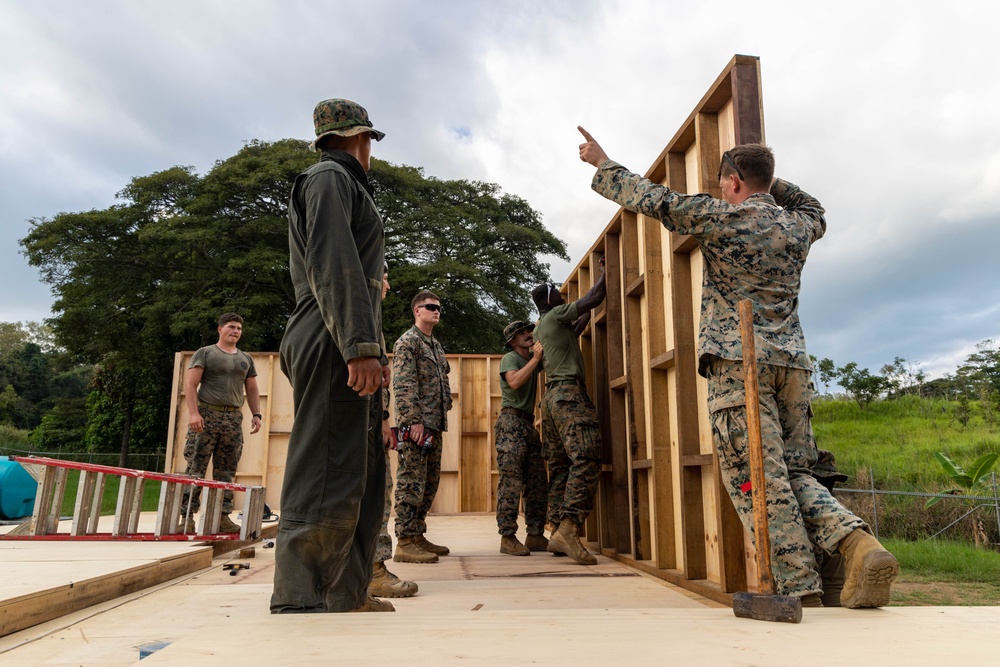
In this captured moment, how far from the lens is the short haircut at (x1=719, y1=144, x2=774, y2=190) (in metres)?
2.56

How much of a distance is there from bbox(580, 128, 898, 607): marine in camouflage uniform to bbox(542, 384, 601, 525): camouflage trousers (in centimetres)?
216

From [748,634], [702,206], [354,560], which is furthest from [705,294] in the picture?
[354,560]

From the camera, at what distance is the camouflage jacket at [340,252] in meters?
2.20

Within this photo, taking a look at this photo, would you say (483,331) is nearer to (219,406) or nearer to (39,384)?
(219,406)

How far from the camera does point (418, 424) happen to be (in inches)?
176

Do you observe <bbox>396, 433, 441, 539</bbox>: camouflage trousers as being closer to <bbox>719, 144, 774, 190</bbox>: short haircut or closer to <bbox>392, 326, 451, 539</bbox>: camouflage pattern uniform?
<bbox>392, 326, 451, 539</bbox>: camouflage pattern uniform

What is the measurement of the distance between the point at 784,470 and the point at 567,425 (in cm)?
247

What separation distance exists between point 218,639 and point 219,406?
15.5 ft

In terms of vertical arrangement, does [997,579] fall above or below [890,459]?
below

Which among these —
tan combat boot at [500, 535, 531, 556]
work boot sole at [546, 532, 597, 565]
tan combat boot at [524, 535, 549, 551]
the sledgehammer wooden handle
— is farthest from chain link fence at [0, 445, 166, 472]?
the sledgehammer wooden handle

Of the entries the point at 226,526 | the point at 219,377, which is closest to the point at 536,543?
the point at 226,526

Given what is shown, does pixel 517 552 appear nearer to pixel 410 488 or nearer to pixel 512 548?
pixel 512 548

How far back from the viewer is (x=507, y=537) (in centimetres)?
490

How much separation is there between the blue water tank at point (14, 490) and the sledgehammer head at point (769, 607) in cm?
645
